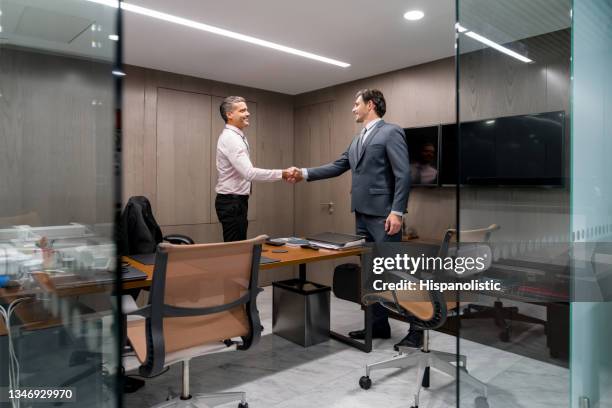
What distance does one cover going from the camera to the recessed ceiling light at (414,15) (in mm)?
2877

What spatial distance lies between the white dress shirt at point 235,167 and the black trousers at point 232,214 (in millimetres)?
57

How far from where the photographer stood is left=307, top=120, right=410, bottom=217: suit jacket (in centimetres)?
298

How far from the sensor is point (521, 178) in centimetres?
108

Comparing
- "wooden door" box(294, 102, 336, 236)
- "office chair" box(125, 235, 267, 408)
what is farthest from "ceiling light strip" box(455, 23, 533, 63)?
"wooden door" box(294, 102, 336, 236)

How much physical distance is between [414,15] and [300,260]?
6.32 feet

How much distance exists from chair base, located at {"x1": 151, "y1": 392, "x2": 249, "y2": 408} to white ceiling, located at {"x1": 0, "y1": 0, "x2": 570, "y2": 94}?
1.77 m

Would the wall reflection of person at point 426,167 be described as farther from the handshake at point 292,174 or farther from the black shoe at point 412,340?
the black shoe at point 412,340

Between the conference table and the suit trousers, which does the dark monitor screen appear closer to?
the suit trousers

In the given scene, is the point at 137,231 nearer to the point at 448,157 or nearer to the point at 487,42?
the point at 487,42

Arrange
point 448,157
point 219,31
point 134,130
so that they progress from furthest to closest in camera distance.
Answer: point 134,130 < point 448,157 < point 219,31

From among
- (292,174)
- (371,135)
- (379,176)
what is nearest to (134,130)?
(292,174)

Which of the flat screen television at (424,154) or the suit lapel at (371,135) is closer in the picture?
the suit lapel at (371,135)

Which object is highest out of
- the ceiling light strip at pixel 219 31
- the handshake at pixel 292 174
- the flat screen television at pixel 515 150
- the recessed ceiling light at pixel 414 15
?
the ceiling light strip at pixel 219 31

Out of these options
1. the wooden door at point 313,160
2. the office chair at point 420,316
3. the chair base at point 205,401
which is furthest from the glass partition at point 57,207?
the wooden door at point 313,160
